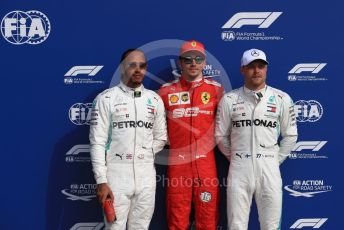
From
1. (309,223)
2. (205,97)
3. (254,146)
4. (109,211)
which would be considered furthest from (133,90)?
(309,223)

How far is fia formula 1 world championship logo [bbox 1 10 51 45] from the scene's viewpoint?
357 centimetres

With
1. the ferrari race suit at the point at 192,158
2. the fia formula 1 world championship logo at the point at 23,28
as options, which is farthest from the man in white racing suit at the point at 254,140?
the fia formula 1 world championship logo at the point at 23,28

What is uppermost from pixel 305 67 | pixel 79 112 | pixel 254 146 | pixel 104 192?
pixel 305 67

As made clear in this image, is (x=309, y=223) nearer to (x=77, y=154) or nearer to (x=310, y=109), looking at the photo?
(x=310, y=109)

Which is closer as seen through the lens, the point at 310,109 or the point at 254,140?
the point at 254,140

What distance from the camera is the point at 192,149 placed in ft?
10.5

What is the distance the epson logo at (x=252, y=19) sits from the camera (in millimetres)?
3596

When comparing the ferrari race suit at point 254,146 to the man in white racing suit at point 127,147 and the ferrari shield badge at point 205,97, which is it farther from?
the man in white racing suit at point 127,147

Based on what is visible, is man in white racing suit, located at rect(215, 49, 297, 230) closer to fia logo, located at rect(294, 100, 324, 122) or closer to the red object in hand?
fia logo, located at rect(294, 100, 324, 122)

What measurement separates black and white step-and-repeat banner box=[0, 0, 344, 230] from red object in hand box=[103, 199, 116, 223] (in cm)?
76

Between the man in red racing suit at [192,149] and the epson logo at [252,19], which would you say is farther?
the epson logo at [252,19]

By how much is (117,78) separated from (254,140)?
1296 millimetres

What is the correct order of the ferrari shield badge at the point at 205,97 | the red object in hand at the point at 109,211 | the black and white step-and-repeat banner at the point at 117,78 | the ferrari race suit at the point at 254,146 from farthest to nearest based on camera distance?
the black and white step-and-repeat banner at the point at 117,78 → the ferrari shield badge at the point at 205,97 → the ferrari race suit at the point at 254,146 → the red object in hand at the point at 109,211

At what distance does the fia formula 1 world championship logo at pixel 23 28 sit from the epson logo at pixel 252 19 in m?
1.61
